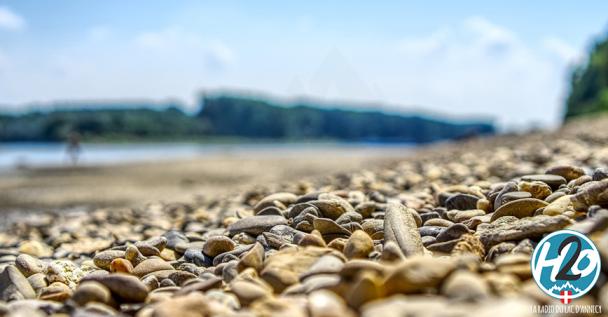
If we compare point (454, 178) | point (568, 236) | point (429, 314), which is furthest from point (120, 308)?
point (454, 178)

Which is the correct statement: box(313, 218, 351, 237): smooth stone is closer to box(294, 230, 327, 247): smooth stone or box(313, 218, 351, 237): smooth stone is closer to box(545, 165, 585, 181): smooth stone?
box(294, 230, 327, 247): smooth stone

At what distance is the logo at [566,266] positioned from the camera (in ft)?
5.51

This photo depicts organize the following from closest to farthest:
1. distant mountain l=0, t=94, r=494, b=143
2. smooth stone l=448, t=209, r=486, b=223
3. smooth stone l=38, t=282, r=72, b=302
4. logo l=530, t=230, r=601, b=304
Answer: logo l=530, t=230, r=601, b=304 → smooth stone l=38, t=282, r=72, b=302 → smooth stone l=448, t=209, r=486, b=223 → distant mountain l=0, t=94, r=494, b=143

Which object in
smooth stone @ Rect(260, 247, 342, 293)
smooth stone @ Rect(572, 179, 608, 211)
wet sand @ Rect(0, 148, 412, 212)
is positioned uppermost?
smooth stone @ Rect(572, 179, 608, 211)

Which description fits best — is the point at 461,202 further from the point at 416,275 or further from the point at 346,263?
the point at 416,275

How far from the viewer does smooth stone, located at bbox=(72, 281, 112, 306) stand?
187 cm

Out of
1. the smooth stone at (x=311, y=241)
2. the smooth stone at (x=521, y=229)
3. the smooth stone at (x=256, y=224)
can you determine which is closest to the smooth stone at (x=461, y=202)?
the smooth stone at (x=521, y=229)

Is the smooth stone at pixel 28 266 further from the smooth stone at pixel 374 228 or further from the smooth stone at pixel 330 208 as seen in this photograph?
the smooth stone at pixel 374 228

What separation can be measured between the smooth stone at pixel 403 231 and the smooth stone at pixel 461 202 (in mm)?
549

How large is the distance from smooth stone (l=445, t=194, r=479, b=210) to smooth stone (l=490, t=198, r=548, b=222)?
473 mm

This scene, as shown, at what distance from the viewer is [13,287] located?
2.25 m

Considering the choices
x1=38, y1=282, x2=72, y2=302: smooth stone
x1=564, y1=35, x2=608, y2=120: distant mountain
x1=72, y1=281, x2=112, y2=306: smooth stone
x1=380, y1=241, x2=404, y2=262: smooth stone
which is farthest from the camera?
x1=564, y1=35, x2=608, y2=120: distant mountain

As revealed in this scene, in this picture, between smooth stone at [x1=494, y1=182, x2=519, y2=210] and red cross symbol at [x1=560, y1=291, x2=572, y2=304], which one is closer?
red cross symbol at [x1=560, y1=291, x2=572, y2=304]

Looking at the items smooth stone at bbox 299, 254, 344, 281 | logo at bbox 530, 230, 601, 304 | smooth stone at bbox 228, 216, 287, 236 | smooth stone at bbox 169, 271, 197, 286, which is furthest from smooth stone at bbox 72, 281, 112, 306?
logo at bbox 530, 230, 601, 304
